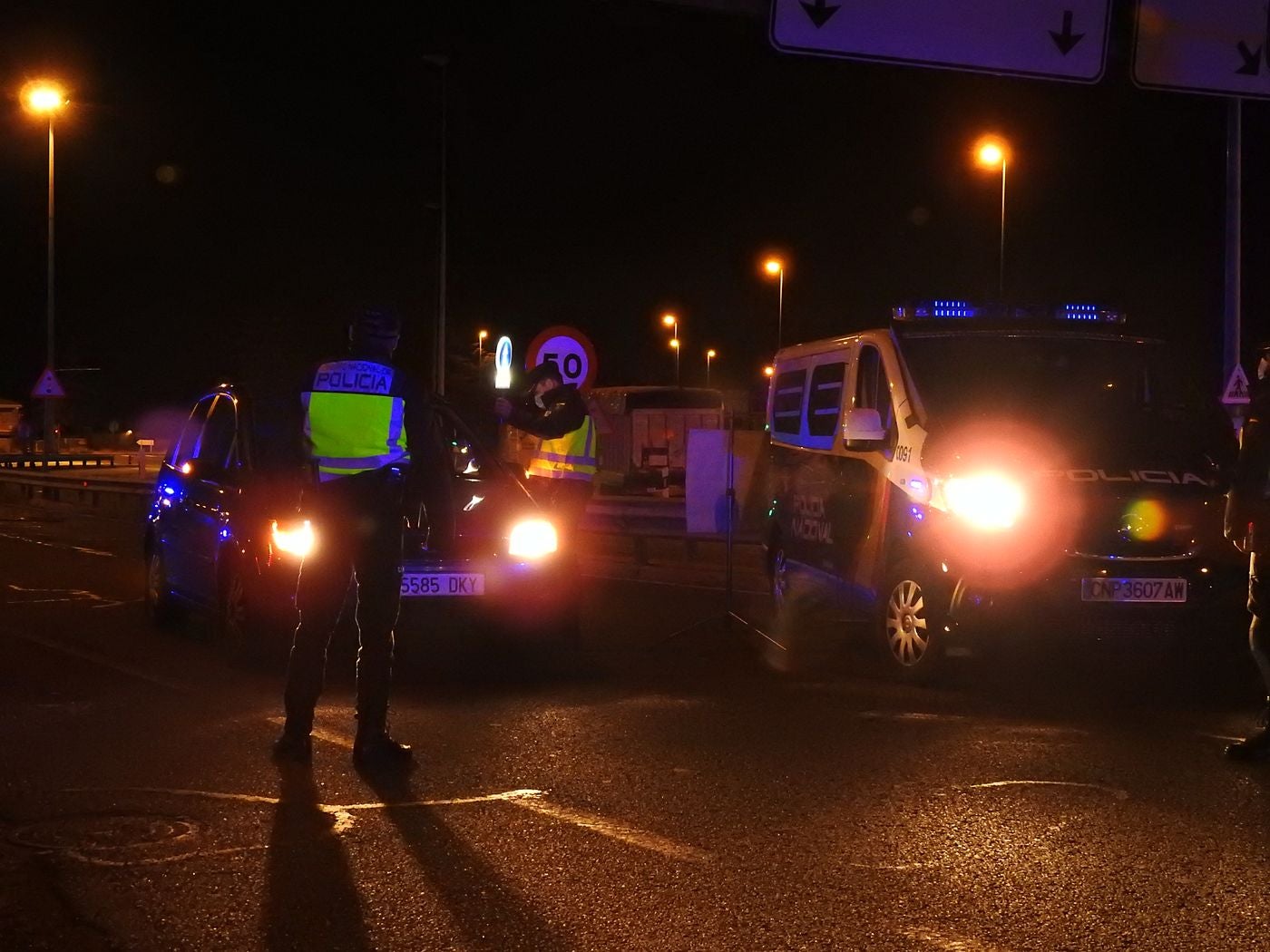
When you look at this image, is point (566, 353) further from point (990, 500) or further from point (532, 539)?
point (990, 500)

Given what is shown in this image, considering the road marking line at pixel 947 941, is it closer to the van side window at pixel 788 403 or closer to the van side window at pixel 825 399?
the van side window at pixel 825 399

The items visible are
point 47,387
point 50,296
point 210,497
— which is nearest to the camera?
point 210,497

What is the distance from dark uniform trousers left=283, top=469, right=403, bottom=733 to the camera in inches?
277

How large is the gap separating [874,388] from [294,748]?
474 cm

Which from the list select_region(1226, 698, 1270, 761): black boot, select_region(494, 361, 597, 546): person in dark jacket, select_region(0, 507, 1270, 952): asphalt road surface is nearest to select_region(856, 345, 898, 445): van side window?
select_region(0, 507, 1270, 952): asphalt road surface

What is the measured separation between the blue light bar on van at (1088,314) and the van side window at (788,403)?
1.88 m

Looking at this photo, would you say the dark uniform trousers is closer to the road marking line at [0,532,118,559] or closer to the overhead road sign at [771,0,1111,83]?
the overhead road sign at [771,0,1111,83]

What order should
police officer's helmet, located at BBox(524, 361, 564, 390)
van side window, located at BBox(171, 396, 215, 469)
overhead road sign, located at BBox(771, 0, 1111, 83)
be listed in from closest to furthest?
overhead road sign, located at BBox(771, 0, 1111, 83), van side window, located at BBox(171, 396, 215, 469), police officer's helmet, located at BBox(524, 361, 564, 390)

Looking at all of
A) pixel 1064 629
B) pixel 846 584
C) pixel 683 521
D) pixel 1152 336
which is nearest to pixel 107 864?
pixel 1064 629

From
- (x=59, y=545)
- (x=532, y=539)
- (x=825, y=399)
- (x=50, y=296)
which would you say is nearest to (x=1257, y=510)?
(x=532, y=539)

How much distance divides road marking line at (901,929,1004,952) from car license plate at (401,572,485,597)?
5.04m

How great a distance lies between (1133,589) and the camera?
29.2 feet

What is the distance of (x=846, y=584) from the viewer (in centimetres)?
1073

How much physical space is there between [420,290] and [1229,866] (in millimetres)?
39769
